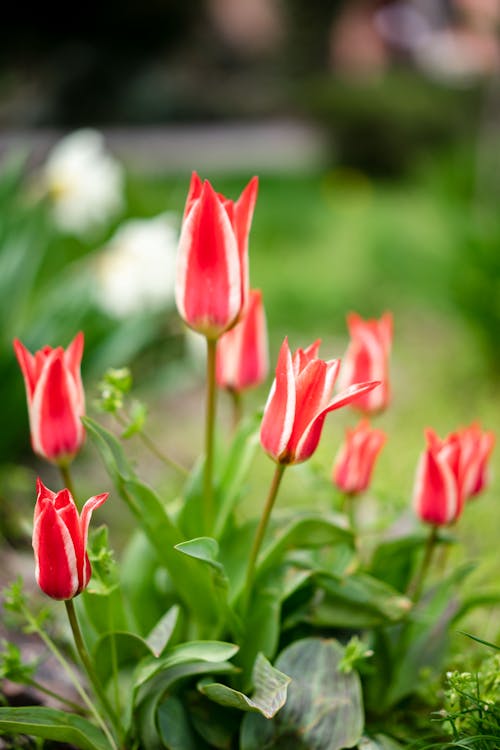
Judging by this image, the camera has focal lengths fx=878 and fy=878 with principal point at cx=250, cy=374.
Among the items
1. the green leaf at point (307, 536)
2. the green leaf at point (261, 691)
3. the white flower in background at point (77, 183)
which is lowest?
the green leaf at point (261, 691)

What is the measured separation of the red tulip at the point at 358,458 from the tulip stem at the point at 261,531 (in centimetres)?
13

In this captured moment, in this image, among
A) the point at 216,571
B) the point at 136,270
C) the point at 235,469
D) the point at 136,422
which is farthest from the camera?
the point at 136,270

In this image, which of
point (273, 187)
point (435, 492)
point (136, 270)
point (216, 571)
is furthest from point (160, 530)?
point (273, 187)

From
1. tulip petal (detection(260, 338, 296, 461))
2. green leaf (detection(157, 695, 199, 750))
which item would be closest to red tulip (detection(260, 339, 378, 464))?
tulip petal (detection(260, 338, 296, 461))

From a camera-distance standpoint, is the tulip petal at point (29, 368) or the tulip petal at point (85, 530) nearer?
the tulip petal at point (85, 530)

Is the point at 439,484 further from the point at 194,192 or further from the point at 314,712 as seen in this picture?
the point at 194,192

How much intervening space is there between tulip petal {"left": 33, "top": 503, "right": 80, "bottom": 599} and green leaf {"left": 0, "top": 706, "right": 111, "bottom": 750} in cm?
16

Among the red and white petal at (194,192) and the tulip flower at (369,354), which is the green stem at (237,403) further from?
the red and white petal at (194,192)

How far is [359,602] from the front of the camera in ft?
3.45

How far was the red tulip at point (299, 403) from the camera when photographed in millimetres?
856

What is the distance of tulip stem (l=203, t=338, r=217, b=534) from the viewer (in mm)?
989

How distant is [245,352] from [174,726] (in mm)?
452

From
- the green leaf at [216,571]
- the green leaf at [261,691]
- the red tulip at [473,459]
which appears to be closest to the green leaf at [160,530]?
the green leaf at [216,571]

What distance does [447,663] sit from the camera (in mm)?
1153
